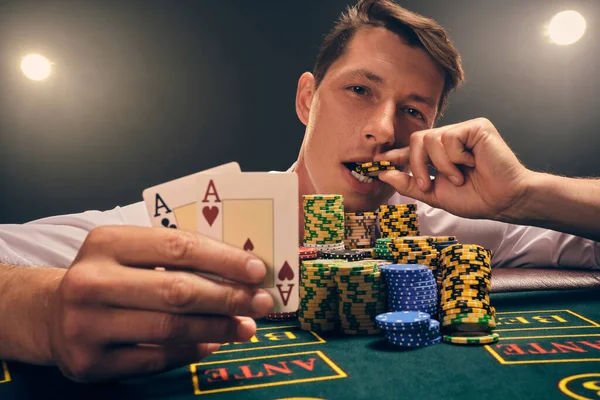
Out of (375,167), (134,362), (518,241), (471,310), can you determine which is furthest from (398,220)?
(134,362)

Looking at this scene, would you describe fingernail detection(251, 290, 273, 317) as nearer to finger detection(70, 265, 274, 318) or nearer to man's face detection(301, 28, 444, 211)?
finger detection(70, 265, 274, 318)

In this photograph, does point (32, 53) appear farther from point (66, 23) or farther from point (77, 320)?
point (77, 320)

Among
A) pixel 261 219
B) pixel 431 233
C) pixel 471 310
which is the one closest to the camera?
pixel 261 219

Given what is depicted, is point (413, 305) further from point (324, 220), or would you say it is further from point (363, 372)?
point (324, 220)

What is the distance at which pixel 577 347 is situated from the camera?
156 centimetres

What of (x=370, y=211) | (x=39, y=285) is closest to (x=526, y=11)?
(x=370, y=211)

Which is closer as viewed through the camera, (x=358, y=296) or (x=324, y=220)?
(x=358, y=296)

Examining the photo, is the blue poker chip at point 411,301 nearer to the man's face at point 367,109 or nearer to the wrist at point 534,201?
the wrist at point 534,201

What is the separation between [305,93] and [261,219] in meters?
2.56

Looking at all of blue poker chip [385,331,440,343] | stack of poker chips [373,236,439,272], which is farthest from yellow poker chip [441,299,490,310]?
stack of poker chips [373,236,439,272]

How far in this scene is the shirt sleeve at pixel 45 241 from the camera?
219 cm

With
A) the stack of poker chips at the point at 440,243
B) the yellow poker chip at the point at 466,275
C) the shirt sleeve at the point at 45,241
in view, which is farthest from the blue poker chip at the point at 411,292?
the shirt sleeve at the point at 45,241

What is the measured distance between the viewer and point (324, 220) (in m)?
2.79

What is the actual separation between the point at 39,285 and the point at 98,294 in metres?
0.35
